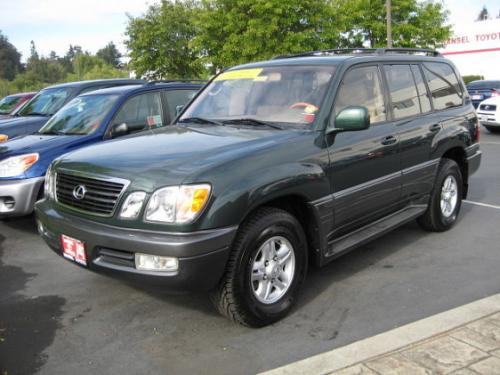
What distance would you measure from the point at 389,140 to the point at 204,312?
212 centimetres

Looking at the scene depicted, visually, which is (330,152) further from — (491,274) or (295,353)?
(491,274)

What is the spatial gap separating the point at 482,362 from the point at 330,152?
67.7 inches

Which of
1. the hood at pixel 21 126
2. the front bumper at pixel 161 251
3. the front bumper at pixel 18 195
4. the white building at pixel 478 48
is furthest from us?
the white building at pixel 478 48

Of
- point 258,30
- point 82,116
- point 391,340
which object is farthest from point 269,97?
point 258,30

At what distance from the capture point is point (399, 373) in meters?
2.74

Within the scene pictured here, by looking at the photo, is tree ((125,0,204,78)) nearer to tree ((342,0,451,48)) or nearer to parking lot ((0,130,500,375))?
tree ((342,0,451,48))

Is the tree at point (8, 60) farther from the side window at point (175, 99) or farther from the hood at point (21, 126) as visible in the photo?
the side window at point (175, 99)

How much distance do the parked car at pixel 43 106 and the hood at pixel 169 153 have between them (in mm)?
4695

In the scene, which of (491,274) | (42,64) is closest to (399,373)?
(491,274)

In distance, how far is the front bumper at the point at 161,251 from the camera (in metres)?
3.01

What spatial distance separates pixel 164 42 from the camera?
93.7 ft

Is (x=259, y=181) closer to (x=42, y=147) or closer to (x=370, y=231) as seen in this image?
(x=370, y=231)

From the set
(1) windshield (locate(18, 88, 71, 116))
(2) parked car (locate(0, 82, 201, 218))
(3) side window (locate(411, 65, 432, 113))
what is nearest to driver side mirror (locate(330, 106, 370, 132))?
(3) side window (locate(411, 65, 432, 113))

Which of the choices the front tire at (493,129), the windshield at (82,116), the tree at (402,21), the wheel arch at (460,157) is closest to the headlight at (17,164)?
the windshield at (82,116)
